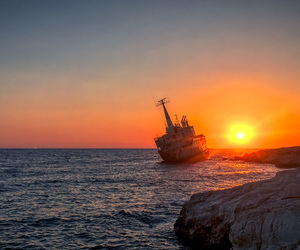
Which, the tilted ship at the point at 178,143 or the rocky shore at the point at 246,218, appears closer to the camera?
the rocky shore at the point at 246,218

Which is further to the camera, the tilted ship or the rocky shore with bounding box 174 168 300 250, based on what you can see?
the tilted ship

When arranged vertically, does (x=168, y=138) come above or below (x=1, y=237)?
above

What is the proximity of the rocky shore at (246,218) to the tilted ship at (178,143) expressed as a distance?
53.0m

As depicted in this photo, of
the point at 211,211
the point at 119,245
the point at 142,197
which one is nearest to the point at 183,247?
the point at 211,211

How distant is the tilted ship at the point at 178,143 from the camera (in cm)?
6606

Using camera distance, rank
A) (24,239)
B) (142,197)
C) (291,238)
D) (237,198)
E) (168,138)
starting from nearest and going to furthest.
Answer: (291,238)
(237,198)
(24,239)
(142,197)
(168,138)

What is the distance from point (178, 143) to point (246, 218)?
190ft

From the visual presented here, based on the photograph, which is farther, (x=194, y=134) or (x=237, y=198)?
(x=194, y=134)

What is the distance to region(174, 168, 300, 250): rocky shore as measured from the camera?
712 cm

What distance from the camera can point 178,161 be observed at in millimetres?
67562

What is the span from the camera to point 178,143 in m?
66.2

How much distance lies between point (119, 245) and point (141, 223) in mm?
3398

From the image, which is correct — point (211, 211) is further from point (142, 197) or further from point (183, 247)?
point (142, 197)

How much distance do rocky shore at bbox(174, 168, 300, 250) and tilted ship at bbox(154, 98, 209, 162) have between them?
5304cm
